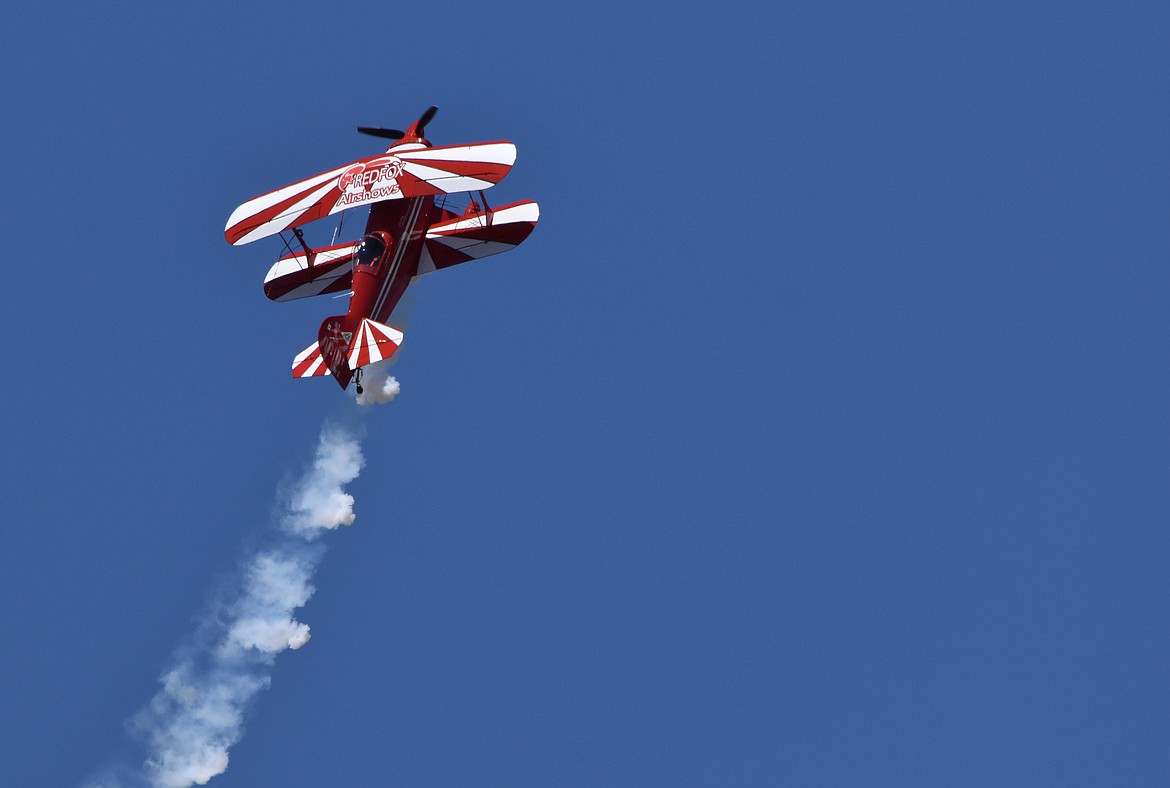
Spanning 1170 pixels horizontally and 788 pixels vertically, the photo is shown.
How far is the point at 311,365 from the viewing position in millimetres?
43125

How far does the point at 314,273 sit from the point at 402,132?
4799mm

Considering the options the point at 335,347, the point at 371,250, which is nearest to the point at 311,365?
the point at 335,347

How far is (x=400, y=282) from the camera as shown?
45531 millimetres

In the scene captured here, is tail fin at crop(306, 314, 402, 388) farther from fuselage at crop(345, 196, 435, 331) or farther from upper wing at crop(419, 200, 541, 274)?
upper wing at crop(419, 200, 541, 274)

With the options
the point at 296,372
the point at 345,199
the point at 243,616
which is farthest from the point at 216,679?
the point at 345,199

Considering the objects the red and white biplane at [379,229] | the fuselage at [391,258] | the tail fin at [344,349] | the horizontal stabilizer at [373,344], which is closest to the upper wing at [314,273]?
the red and white biplane at [379,229]

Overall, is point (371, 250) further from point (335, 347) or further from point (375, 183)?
point (335, 347)

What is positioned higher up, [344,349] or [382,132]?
[382,132]

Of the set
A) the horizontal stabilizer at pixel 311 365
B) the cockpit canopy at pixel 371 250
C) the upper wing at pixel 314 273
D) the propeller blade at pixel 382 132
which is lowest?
the horizontal stabilizer at pixel 311 365

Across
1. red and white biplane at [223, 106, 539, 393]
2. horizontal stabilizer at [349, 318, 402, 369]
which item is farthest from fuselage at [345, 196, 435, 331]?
horizontal stabilizer at [349, 318, 402, 369]

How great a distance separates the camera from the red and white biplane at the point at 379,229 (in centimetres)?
4362

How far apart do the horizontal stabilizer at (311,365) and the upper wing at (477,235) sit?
3.95 meters

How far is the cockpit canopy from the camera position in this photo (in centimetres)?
4509

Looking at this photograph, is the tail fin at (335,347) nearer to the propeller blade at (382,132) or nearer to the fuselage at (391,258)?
the fuselage at (391,258)
